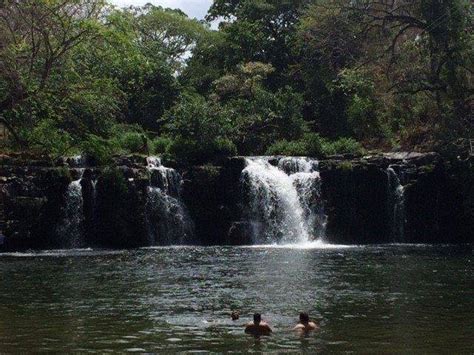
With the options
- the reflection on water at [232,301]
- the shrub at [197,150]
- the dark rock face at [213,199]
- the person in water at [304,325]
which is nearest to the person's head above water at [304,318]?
the person in water at [304,325]

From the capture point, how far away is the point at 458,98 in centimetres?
3816

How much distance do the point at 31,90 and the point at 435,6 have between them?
846 inches

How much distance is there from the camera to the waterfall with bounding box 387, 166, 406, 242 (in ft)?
124

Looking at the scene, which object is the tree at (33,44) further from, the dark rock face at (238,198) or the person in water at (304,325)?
the person in water at (304,325)

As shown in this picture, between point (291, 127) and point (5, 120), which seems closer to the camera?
point (5, 120)

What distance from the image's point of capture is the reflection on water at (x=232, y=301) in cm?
1398

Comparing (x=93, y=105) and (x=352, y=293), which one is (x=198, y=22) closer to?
(x=93, y=105)

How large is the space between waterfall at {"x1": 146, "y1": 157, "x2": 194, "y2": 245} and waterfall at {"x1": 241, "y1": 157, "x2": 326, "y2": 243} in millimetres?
3166

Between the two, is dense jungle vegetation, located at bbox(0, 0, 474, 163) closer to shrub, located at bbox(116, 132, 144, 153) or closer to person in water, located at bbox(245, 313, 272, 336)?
shrub, located at bbox(116, 132, 144, 153)

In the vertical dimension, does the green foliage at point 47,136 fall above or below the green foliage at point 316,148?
below

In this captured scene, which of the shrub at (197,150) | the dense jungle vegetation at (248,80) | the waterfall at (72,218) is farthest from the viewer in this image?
the shrub at (197,150)

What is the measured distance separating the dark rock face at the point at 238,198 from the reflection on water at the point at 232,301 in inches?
220

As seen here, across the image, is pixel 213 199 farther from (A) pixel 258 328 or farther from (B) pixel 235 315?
(A) pixel 258 328

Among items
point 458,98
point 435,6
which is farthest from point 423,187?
point 435,6
